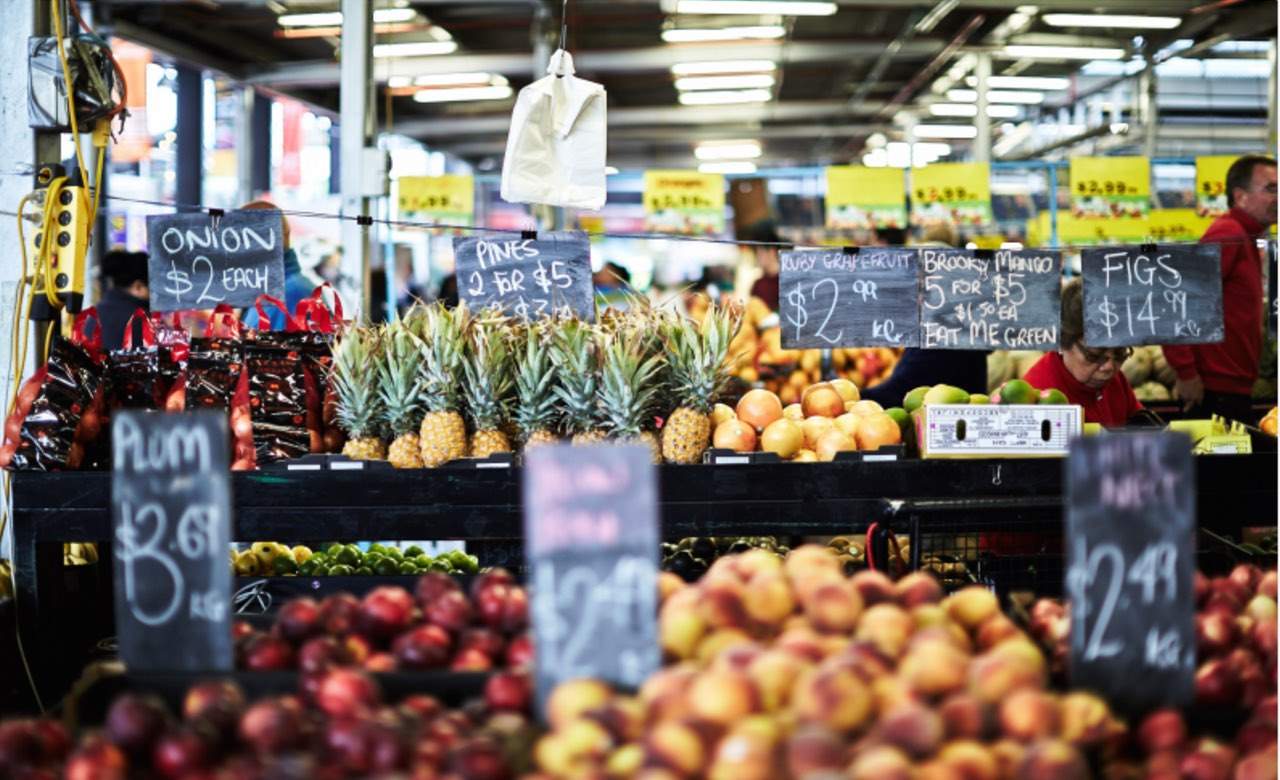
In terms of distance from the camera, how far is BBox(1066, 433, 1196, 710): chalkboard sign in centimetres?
216

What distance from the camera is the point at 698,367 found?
13.4ft

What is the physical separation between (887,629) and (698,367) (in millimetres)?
1975

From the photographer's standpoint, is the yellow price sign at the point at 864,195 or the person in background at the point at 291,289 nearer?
the person in background at the point at 291,289

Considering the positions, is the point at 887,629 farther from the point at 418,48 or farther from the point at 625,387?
the point at 418,48

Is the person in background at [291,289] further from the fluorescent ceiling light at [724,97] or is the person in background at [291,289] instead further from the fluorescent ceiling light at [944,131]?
the fluorescent ceiling light at [944,131]

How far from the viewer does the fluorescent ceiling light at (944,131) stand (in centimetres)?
1777

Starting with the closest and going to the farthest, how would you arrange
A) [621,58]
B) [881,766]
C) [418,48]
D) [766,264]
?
[881,766] < [766,264] < [418,48] < [621,58]

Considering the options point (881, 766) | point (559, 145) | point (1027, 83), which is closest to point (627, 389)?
point (559, 145)

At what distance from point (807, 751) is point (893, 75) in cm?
1347

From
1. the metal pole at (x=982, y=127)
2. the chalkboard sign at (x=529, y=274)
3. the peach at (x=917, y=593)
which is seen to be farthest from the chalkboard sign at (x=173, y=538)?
the metal pole at (x=982, y=127)

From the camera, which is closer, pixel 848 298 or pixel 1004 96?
pixel 848 298

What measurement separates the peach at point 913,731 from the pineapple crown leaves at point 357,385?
2.53 meters

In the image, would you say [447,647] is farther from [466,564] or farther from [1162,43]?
[1162,43]

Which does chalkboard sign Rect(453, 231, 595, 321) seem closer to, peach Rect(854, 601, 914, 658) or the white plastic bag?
the white plastic bag
